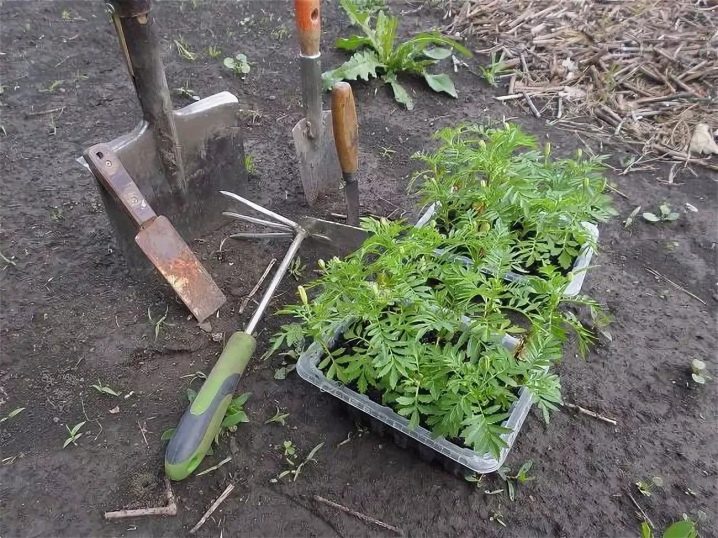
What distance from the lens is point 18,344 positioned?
1856 mm

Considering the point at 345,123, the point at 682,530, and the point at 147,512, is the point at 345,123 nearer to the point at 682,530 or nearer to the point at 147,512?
the point at 147,512

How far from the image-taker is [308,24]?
1989mm

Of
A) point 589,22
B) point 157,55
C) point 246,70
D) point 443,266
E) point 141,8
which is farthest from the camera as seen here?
point 589,22

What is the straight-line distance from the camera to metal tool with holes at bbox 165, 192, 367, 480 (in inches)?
59.5

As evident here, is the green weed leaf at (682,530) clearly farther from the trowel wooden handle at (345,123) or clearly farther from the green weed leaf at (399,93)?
the green weed leaf at (399,93)

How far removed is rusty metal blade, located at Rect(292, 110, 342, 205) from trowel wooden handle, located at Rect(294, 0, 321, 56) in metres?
0.26

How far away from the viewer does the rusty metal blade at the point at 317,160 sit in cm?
220

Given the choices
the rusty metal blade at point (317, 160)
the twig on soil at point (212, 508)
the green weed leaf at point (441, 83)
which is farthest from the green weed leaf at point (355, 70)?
the twig on soil at point (212, 508)

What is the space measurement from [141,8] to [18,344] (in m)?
1.15

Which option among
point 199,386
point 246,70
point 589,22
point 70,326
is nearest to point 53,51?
point 246,70

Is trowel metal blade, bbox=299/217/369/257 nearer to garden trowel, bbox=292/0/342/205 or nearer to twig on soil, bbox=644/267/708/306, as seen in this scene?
garden trowel, bbox=292/0/342/205

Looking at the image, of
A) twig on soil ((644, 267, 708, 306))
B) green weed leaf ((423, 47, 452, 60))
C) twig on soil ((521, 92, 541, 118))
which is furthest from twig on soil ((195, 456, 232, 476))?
green weed leaf ((423, 47, 452, 60))

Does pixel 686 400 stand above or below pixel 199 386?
below

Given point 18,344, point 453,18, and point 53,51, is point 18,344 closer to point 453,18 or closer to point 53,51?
point 53,51
